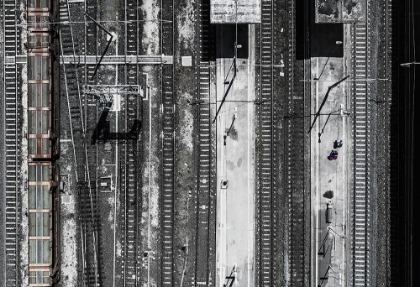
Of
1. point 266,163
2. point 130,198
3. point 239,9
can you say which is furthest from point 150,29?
point 266,163

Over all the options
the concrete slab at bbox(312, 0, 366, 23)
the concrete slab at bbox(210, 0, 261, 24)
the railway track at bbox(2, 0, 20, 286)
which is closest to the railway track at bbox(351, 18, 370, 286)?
the concrete slab at bbox(312, 0, 366, 23)

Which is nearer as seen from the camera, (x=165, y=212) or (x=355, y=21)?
(x=355, y=21)

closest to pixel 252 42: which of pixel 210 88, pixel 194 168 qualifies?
pixel 210 88

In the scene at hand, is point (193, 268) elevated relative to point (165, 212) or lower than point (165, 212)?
lower


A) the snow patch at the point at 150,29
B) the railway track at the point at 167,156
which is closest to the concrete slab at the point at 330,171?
the railway track at the point at 167,156

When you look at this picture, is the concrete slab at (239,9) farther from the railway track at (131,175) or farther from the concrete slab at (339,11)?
the railway track at (131,175)
